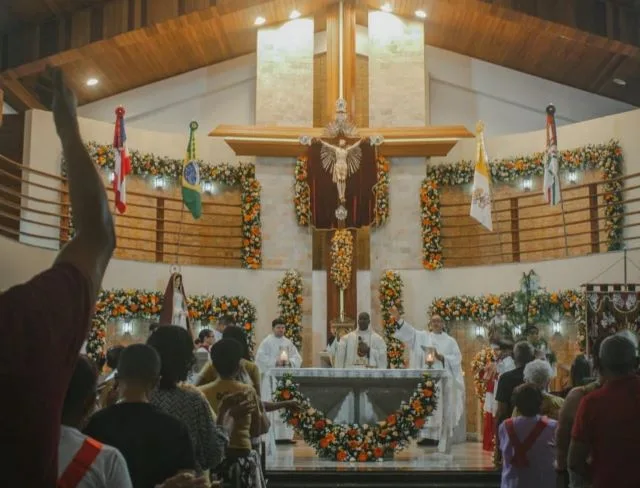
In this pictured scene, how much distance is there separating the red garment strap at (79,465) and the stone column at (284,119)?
46.5 feet

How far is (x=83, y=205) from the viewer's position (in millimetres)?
1816

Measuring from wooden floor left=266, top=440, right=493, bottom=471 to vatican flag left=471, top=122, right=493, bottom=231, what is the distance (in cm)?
390

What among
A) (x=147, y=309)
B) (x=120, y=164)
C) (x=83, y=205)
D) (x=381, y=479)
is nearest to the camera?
(x=83, y=205)

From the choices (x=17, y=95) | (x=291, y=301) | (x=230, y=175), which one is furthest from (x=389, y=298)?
(x=17, y=95)

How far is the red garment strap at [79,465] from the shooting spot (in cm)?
253

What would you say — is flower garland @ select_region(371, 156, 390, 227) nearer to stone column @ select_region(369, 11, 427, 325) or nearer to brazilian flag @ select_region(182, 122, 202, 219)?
stone column @ select_region(369, 11, 427, 325)

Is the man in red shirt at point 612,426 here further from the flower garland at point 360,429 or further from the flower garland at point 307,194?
the flower garland at point 307,194

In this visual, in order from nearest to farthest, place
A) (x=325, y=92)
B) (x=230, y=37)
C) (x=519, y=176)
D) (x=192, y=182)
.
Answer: (x=192, y=182)
(x=519, y=176)
(x=230, y=37)
(x=325, y=92)

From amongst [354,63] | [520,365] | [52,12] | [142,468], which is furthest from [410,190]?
[142,468]

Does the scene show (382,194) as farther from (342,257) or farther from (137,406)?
(137,406)

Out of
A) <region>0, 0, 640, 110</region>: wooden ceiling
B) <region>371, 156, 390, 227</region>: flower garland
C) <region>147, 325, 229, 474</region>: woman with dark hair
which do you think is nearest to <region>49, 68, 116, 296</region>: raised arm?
<region>147, 325, 229, 474</region>: woman with dark hair

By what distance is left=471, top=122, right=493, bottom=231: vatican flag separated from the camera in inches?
611

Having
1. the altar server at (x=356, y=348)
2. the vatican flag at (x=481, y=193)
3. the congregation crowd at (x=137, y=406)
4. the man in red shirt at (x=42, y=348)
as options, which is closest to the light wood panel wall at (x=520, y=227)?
the vatican flag at (x=481, y=193)

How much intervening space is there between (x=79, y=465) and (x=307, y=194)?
1457 cm
